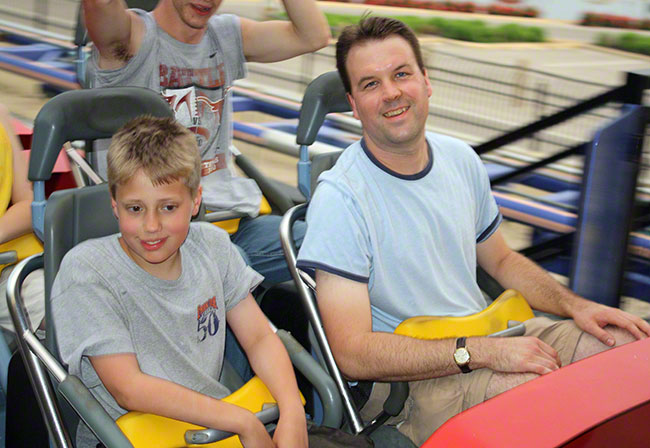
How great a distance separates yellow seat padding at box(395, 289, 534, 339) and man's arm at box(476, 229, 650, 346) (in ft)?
0.47

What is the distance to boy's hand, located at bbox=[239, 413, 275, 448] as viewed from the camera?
155 centimetres

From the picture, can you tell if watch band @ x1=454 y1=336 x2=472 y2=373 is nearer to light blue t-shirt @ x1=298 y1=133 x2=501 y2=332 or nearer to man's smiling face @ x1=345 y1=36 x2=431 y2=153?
light blue t-shirt @ x1=298 y1=133 x2=501 y2=332

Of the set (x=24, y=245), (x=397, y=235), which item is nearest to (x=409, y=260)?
(x=397, y=235)

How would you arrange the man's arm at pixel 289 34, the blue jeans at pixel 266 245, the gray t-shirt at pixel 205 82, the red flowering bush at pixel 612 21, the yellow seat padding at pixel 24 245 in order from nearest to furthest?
the yellow seat padding at pixel 24 245 < the gray t-shirt at pixel 205 82 < the blue jeans at pixel 266 245 < the man's arm at pixel 289 34 < the red flowering bush at pixel 612 21

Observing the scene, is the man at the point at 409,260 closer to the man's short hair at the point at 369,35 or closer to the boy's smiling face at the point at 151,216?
the man's short hair at the point at 369,35

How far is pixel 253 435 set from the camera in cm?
155

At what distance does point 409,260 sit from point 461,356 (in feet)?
0.91

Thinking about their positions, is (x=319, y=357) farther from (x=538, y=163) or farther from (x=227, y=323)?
(x=538, y=163)

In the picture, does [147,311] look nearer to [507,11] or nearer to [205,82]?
[205,82]

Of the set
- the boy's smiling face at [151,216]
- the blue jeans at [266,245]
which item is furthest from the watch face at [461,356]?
the blue jeans at [266,245]

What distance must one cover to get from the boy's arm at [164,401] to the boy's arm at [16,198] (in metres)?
0.80

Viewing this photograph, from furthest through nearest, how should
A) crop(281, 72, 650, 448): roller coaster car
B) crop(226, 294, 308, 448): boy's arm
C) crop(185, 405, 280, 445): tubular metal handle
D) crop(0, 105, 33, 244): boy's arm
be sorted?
crop(0, 105, 33, 244): boy's arm < crop(226, 294, 308, 448): boy's arm < crop(185, 405, 280, 445): tubular metal handle < crop(281, 72, 650, 448): roller coaster car

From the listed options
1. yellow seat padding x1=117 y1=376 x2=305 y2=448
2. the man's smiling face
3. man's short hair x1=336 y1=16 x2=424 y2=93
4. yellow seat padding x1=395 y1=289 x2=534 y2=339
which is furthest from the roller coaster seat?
man's short hair x1=336 y1=16 x2=424 y2=93

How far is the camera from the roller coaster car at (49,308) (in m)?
1.55
